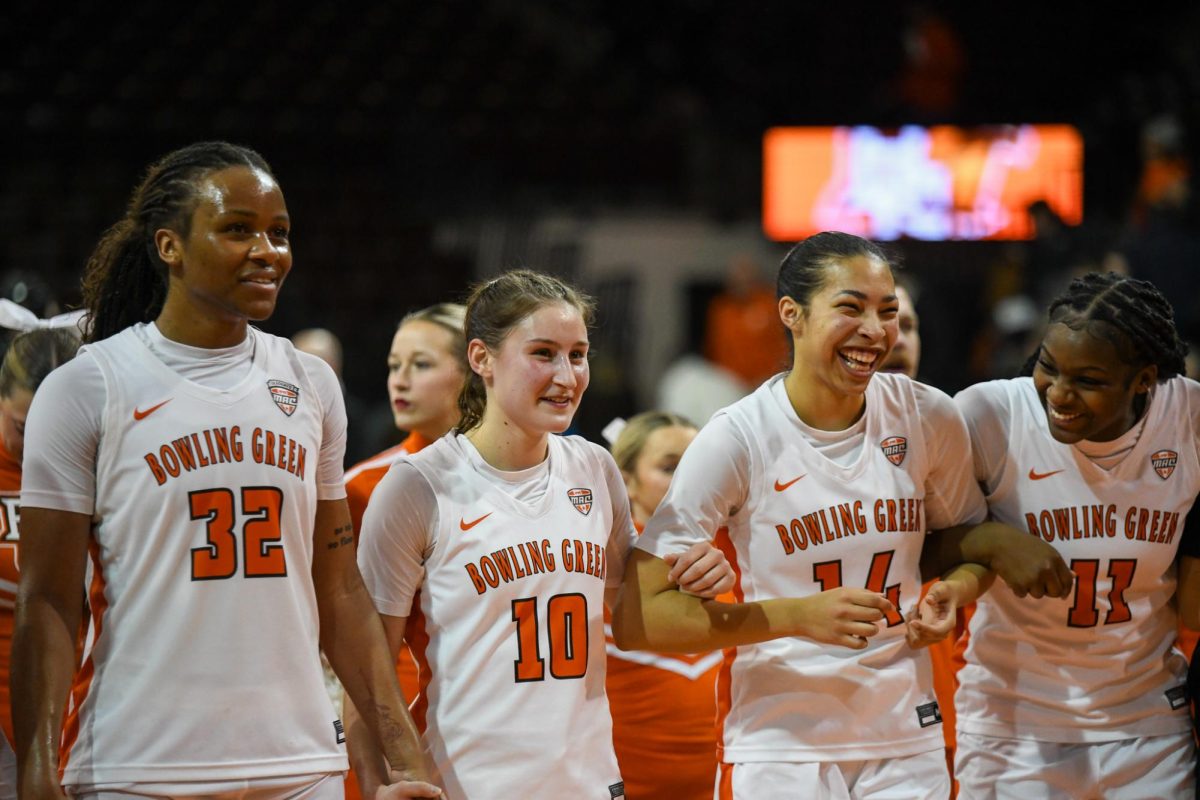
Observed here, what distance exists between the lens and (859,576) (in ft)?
11.3

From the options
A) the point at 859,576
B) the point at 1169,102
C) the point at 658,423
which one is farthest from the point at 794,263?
the point at 1169,102

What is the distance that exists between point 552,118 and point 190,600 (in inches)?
434

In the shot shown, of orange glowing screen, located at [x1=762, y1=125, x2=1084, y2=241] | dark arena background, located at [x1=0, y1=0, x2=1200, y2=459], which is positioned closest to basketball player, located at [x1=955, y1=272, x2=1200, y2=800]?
dark arena background, located at [x1=0, y1=0, x2=1200, y2=459]

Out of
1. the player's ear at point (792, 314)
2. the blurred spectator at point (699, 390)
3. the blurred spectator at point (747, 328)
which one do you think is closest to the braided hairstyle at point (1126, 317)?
the player's ear at point (792, 314)

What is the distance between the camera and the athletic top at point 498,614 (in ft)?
10.5

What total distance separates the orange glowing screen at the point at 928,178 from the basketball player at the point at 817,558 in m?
9.01

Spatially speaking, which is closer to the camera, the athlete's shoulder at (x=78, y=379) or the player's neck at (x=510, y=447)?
the athlete's shoulder at (x=78, y=379)

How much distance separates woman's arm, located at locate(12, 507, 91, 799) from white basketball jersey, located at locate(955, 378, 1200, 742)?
2.35 meters

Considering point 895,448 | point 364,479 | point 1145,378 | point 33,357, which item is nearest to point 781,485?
point 895,448

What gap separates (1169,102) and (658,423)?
8260 mm

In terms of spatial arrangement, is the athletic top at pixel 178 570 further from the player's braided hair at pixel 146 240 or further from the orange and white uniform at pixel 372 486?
the orange and white uniform at pixel 372 486

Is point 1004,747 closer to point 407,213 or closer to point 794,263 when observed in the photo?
point 794,263

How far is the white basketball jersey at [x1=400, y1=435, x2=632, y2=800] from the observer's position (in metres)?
3.18

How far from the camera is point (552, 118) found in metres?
13.4
